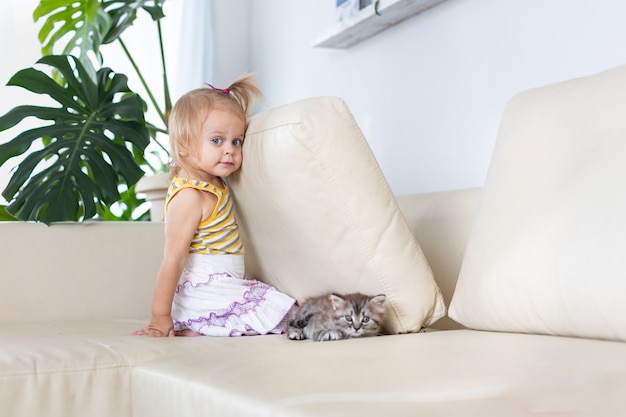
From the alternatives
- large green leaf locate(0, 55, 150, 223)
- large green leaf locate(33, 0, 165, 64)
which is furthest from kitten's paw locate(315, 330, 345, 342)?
large green leaf locate(33, 0, 165, 64)

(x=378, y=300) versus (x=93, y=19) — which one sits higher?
(x=93, y=19)

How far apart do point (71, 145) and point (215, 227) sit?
64 cm

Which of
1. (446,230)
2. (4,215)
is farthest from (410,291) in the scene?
(4,215)

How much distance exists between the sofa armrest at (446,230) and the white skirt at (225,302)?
34cm

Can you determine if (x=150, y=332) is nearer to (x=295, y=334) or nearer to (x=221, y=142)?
(x=295, y=334)

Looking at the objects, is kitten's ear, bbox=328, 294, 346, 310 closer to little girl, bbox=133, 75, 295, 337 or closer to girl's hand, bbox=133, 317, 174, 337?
little girl, bbox=133, 75, 295, 337

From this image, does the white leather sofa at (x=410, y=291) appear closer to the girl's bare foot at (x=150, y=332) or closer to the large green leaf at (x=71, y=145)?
the girl's bare foot at (x=150, y=332)

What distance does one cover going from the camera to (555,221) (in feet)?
4.07

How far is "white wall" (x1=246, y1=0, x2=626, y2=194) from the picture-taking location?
1725 millimetres

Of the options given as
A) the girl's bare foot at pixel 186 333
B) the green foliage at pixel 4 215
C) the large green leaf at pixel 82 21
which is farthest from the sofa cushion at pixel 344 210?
the large green leaf at pixel 82 21

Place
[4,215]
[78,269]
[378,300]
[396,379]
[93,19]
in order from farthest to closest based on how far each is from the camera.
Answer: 1. [93,19]
2. [4,215]
3. [78,269]
4. [378,300]
5. [396,379]

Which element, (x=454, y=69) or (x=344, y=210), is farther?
(x=454, y=69)

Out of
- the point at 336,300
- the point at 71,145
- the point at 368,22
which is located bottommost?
the point at 336,300

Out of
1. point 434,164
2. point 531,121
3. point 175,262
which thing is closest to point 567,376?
point 531,121
